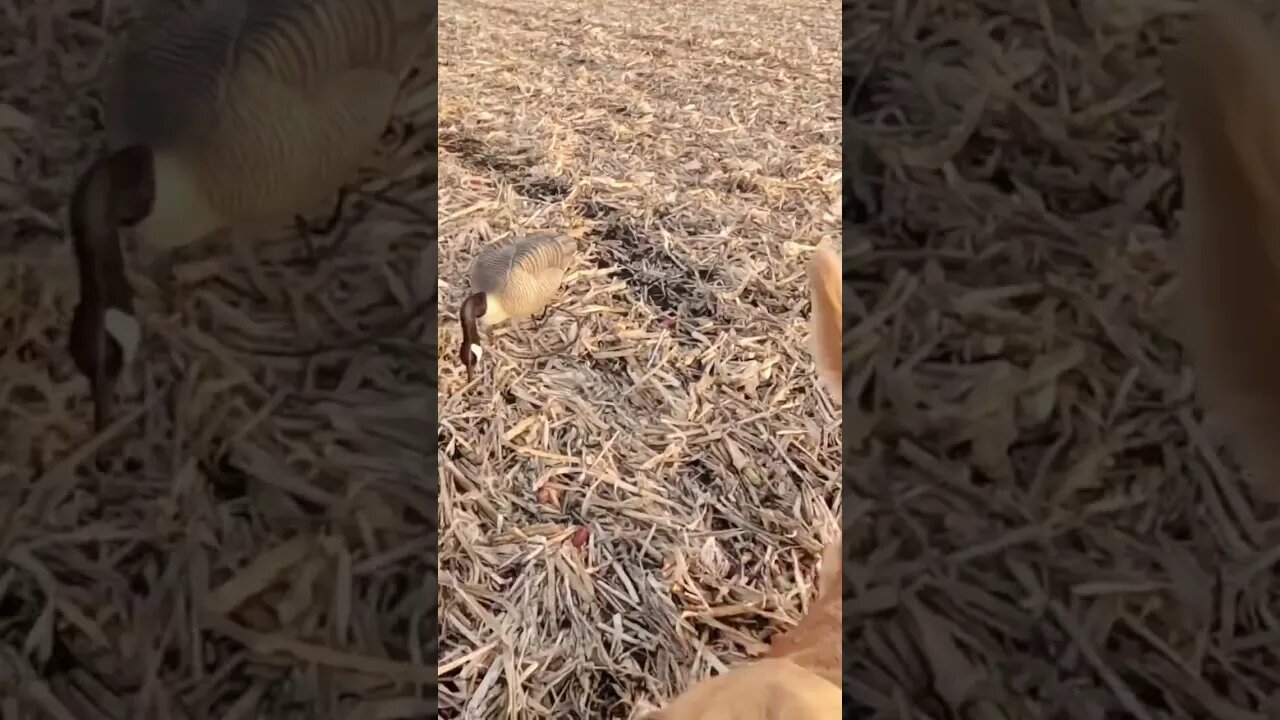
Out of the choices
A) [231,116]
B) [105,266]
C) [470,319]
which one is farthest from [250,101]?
[470,319]

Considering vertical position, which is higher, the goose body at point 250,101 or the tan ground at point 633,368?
the goose body at point 250,101

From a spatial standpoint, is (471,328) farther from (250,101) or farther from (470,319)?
(250,101)

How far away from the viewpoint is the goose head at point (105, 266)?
493 millimetres

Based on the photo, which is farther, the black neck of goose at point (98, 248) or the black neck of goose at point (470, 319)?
the black neck of goose at point (470, 319)

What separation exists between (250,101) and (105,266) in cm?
12

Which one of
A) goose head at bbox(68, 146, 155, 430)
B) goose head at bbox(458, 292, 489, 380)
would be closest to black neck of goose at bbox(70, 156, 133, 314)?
goose head at bbox(68, 146, 155, 430)

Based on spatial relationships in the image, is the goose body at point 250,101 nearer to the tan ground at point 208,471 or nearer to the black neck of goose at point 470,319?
the tan ground at point 208,471

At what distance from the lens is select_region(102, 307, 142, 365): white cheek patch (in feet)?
1.62

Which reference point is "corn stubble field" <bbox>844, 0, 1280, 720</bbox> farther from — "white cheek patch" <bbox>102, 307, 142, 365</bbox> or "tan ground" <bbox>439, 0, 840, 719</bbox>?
"tan ground" <bbox>439, 0, 840, 719</bbox>

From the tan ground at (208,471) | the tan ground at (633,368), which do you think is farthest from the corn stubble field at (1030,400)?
the tan ground at (633,368)

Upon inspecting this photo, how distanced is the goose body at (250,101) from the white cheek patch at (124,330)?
4 centimetres

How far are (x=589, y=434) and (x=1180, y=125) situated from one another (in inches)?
33.6

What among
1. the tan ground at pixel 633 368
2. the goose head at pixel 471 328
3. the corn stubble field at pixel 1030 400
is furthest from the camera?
the goose head at pixel 471 328

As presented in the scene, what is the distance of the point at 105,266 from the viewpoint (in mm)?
504
